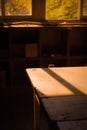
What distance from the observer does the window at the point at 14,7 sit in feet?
14.3

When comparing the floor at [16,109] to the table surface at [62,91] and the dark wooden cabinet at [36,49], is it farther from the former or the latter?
the table surface at [62,91]

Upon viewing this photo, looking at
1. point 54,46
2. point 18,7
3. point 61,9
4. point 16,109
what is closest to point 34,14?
point 18,7

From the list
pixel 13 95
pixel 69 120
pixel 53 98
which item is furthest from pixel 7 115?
pixel 69 120

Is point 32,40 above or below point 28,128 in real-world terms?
above

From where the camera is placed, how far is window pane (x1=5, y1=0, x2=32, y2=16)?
14.3 ft

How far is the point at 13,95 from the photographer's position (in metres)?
4.21

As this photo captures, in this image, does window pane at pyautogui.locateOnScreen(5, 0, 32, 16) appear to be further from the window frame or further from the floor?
the floor

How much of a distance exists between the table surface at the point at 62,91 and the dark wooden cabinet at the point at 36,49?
1.84 metres

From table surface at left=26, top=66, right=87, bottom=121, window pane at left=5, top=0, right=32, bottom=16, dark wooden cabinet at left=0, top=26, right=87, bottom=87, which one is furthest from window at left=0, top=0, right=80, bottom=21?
table surface at left=26, top=66, right=87, bottom=121

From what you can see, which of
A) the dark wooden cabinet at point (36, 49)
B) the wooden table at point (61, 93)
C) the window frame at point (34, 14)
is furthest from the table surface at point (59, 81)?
the window frame at point (34, 14)

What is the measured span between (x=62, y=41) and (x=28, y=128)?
5.86 ft

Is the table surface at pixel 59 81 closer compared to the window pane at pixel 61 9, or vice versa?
the table surface at pixel 59 81

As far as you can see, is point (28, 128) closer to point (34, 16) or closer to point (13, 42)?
point (13, 42)

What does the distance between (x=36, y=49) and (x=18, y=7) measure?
787 millimetres
